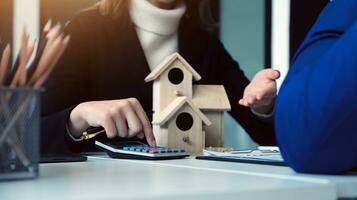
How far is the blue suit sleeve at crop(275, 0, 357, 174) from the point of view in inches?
21.4

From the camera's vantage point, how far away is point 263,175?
56cm

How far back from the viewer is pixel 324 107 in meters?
0.55

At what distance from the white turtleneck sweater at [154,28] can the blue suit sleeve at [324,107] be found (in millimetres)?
967

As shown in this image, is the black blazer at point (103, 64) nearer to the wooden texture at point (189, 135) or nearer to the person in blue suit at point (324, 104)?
the wooden texture at point (189, 135)

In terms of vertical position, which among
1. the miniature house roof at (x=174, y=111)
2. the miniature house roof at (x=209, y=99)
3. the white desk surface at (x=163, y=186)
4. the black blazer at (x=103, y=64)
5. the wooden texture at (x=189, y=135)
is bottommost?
the white desk surface at (x=163, y=186)

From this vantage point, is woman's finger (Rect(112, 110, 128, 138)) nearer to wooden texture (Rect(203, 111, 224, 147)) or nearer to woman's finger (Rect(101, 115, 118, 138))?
woman's finger (Rect(101, 115, 118, 138))

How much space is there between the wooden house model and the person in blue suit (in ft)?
1.35

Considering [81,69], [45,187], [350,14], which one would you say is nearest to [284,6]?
[81,69]

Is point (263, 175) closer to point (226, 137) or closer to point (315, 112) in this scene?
point (315, 112)

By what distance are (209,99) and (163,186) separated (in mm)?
662

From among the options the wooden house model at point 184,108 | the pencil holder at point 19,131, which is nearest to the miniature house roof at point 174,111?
the wooden house model at point 184,108

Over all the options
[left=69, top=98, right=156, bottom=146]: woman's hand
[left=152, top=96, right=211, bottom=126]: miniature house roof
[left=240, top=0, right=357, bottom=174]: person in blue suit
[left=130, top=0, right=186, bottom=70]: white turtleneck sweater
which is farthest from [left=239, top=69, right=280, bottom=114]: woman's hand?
[left=130, top=0, right=186, bottom=70]: white turtleneck sweater

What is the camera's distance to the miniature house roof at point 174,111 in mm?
991

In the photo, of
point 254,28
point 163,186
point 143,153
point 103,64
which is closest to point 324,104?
point 163,186
